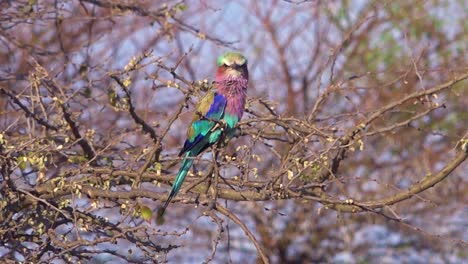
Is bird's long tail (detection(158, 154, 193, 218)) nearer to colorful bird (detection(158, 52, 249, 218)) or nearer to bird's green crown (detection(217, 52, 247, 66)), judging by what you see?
colorful bird (detection(158, 52, 249, 218))

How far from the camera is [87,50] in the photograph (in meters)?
6.64

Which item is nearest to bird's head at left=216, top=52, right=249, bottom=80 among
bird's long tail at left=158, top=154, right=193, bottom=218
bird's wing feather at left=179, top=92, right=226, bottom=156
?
bird's wing feather at left=179, top=92, right=226, bottom=156

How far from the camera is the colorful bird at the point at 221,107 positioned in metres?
4.85

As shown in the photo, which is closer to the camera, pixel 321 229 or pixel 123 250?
pixel 123 250

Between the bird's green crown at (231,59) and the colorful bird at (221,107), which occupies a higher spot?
the bird's green crown at (231,59)

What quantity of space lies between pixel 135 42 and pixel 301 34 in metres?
1.78

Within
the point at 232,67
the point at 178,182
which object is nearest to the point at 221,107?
the point at 232,67

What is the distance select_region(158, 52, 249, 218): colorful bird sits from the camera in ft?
15.9

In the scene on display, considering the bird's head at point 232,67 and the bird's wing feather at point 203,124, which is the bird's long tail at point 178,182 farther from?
the bird's head at point 232,67

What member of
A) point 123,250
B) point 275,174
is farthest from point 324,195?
point 123,250

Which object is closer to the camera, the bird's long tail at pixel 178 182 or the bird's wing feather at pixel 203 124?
the bird's long tail at pixel 178 182

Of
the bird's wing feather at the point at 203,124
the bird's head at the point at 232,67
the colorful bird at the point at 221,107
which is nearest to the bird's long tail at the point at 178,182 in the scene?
the colorful bird at the point at 221,107

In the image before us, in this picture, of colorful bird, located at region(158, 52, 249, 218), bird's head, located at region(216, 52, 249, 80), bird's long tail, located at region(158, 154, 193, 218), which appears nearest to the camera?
bird's long tail, located at region(158, 154, 193, 218)

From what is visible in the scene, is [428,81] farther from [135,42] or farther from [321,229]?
[135,42]
